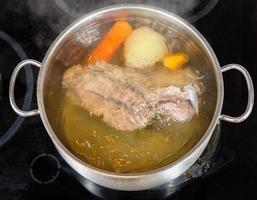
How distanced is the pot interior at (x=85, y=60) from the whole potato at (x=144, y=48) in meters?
0.02

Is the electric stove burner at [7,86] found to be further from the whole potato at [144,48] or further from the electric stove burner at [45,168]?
the whole potato at [144,48]

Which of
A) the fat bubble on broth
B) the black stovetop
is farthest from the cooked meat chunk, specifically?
the black stovetop

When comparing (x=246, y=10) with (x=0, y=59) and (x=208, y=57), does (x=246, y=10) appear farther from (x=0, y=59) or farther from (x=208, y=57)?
(x=0, y=59)

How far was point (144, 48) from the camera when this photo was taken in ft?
3.63

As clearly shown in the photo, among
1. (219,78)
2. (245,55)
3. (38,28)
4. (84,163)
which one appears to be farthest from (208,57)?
(38,28)

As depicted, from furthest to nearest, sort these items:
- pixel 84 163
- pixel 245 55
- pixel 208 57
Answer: pixel 245 55 → pixel 208 57 → pixel 84 163

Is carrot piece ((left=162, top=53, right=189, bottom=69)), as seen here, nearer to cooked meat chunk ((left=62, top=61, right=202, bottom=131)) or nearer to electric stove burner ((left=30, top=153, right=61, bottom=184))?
cooked meat chunk ((left=62, top=61, right=202, bottom=131))

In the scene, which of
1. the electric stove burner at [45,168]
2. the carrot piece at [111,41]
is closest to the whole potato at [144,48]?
the carrot piece at [111,41]

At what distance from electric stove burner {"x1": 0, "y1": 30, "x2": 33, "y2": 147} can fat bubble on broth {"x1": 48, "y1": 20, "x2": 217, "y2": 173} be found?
135 millimetres

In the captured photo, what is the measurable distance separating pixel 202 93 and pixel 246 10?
330 millimetres

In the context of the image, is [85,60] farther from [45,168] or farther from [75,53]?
[45,168]

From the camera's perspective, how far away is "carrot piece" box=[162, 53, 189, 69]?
3.58 feet

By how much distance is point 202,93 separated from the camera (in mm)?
1051

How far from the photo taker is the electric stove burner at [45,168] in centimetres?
108
